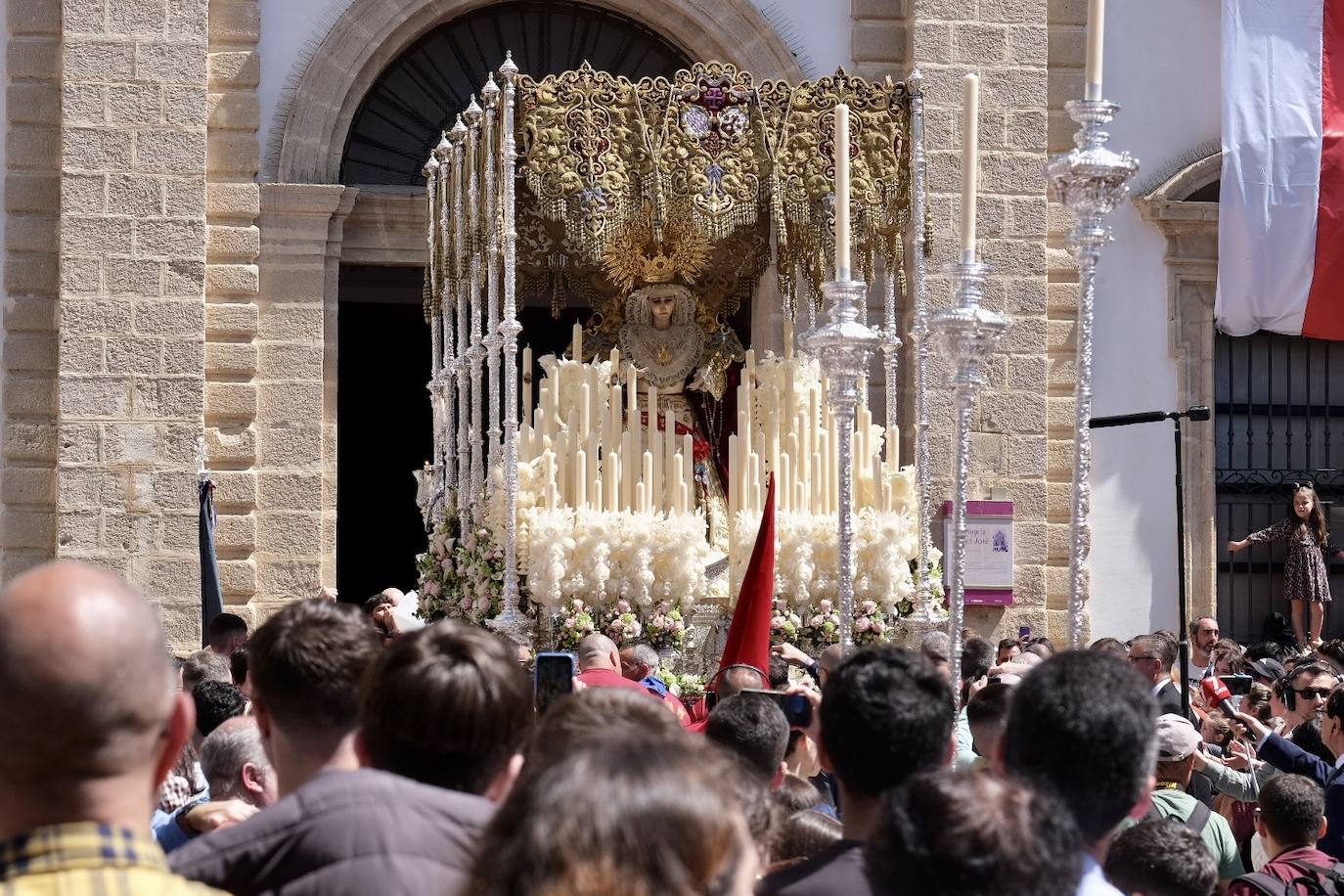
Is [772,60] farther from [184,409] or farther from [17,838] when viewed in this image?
[17,838]

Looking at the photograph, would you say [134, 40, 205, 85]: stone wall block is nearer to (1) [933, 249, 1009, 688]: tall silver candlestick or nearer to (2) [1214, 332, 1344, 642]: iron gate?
(2) [1214, 332, 1344, 642]: iron gate

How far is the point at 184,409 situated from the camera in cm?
1092

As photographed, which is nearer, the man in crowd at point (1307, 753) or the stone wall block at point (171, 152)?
the man in crowd at point (1307, 753)

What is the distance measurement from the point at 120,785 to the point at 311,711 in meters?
0.93

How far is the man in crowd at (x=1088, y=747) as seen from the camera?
9.66 ft

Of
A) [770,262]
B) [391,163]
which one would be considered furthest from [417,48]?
[770,262]

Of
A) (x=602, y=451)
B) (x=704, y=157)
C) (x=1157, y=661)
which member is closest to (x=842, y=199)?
(x=1157, y=661)

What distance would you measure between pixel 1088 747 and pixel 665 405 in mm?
6773

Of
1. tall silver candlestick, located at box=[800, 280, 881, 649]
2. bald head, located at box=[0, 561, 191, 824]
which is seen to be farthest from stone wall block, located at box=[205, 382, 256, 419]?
bald head, located at box=[0, 561, 191, 824]

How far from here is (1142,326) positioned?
12102 millimetres

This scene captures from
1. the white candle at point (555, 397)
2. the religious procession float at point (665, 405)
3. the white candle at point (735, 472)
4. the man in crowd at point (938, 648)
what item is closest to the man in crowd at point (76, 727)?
the man in crowd at point (938, 648)

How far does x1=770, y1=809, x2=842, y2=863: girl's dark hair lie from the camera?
135 inches

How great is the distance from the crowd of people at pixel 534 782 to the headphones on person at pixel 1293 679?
7.49 feet

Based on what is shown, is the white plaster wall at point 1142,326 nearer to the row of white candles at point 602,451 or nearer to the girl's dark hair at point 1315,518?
the girl's dark hair at point 1315,518
